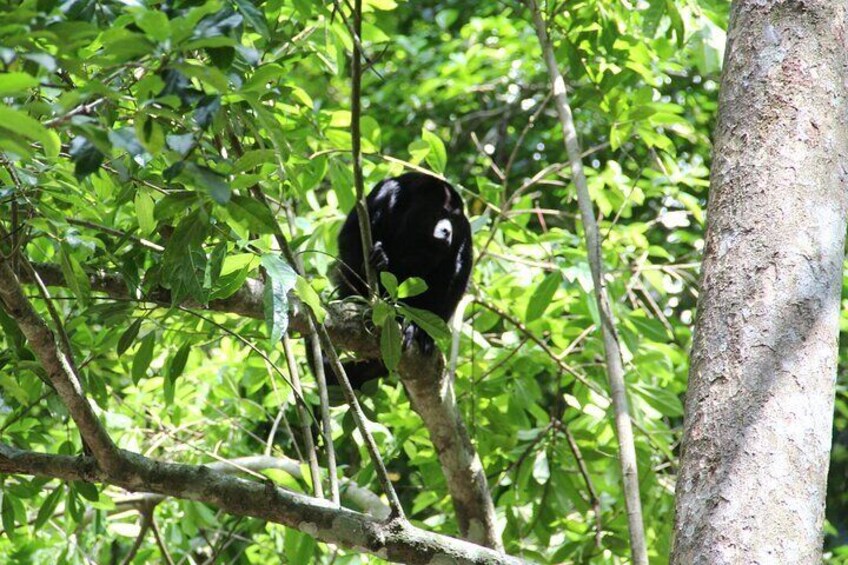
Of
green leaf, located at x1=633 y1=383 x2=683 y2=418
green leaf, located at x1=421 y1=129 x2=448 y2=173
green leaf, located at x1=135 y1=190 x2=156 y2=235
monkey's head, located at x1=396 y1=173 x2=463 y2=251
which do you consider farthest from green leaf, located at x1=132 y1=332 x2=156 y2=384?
monkey's head, located at x1=396 y1=173 x2=463 y2=251

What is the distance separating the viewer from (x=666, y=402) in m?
3.45

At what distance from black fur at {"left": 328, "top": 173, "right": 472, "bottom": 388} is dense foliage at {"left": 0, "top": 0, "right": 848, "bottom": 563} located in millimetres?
107

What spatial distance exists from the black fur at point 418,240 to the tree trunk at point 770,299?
6.57 ft

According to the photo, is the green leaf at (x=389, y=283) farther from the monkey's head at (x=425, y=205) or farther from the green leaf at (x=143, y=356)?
the monkey's head at (x=425, y=205)

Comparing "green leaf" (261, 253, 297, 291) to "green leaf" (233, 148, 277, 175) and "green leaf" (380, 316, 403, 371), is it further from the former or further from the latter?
"green leaf" (380, 316, 403, 371)

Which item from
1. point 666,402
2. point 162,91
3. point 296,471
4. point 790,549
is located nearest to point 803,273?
point 790,549

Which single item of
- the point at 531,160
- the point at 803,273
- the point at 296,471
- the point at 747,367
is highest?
the point at 803,273

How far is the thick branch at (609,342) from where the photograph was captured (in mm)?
2350

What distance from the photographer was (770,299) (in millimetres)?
1621

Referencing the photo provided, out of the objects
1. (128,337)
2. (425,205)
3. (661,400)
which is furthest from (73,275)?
(425,205)

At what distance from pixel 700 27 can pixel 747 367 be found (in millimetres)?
2097

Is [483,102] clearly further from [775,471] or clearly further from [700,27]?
[775,471]

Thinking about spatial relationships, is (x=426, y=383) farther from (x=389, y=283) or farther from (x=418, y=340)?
(x=389, y=283)

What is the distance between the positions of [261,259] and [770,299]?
0.88m
